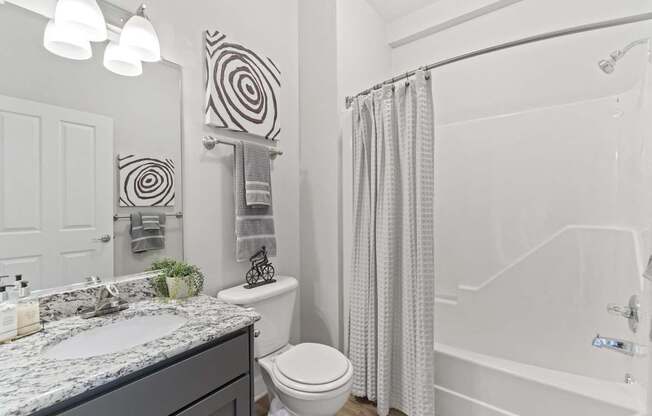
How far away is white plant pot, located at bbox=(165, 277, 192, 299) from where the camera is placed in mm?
1211

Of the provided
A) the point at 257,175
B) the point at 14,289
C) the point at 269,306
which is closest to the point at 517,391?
the point at 269,306

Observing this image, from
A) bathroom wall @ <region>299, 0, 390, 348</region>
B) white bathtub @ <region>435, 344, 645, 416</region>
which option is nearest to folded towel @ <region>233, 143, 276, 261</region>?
bathroom wall @ <region>299, 0, 390, 348</region>

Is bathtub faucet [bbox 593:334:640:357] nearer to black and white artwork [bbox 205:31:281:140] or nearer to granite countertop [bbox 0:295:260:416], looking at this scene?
granite countertop [bbox 0:295:260:416]

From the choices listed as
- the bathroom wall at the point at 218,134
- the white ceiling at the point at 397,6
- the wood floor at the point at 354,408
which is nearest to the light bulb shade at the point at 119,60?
the bathroom wall at the point at 218,134

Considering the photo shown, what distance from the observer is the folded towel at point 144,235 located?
126cm

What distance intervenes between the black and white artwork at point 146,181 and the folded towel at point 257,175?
1.21ft

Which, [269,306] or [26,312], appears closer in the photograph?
[26,312]

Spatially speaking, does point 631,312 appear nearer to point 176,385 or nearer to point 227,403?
point 227,403

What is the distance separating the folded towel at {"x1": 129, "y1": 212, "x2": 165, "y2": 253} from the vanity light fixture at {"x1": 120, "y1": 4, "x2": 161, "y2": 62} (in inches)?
27.0

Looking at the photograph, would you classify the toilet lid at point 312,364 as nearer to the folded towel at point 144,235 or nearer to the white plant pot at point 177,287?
the white plant pot at point 177,287

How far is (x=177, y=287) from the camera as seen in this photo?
122 centimetres

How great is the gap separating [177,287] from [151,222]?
0.33 m

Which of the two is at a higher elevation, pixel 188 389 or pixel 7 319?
pixel 7 319

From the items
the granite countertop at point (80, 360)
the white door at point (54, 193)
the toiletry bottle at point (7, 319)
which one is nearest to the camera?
the granite countertop at point (80, 360)
